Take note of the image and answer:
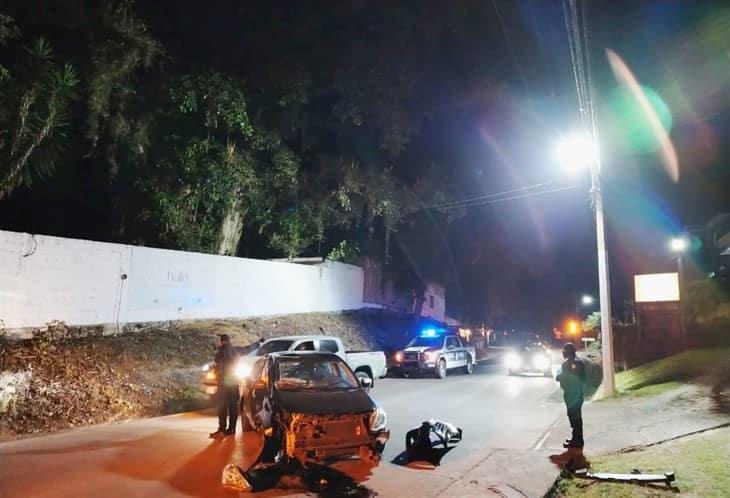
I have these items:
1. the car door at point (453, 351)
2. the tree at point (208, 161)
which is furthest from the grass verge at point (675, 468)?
the tree at point (208, 161)

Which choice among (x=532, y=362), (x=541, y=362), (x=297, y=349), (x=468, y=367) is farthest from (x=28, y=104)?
(x=541, y=362)

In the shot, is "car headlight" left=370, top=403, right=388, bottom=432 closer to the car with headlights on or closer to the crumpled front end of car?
the crumpled front end of car

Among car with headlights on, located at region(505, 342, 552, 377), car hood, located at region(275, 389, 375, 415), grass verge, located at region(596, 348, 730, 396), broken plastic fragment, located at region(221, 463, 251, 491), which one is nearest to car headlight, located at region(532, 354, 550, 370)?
car with headlights on, located at region(505, 342, 552, 377)

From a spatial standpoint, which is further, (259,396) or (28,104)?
(28,104)

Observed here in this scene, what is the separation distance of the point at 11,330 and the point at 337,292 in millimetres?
16680

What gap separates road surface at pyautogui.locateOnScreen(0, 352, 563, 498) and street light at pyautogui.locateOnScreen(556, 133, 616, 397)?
5.81 ft

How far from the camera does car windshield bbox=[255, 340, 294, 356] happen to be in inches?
530

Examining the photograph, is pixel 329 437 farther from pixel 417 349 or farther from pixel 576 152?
pixel 417 349

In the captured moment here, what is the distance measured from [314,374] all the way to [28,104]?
8.61m

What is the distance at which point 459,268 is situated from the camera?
1781 inches

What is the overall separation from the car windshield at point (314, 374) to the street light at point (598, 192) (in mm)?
8321

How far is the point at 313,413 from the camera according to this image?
24.5 feet

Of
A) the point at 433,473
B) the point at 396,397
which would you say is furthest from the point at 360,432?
the point at 396,397

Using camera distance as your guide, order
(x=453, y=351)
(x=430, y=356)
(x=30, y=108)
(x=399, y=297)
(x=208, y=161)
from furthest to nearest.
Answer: (x=399, y=297) < (x=453, y=351) < (x=430, y=356) < (x=208, y=161) < (x=30, y=108)
